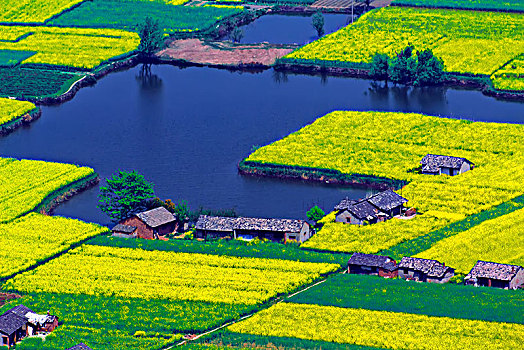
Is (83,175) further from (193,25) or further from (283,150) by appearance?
(193,25)

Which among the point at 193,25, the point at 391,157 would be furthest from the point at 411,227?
the point at 193,25

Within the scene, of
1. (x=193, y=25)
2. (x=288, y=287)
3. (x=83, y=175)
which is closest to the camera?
(x=288, y=287)

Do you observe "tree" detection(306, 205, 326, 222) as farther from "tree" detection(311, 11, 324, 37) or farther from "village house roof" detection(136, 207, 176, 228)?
"tree" detection(311, 11, 324, 37)

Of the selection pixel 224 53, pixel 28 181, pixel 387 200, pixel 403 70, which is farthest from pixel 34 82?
pixel 387 200

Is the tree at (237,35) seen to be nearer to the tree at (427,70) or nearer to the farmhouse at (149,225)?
the tree at (427,70)

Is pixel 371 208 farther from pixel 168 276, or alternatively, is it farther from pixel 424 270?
pixel 168 276
